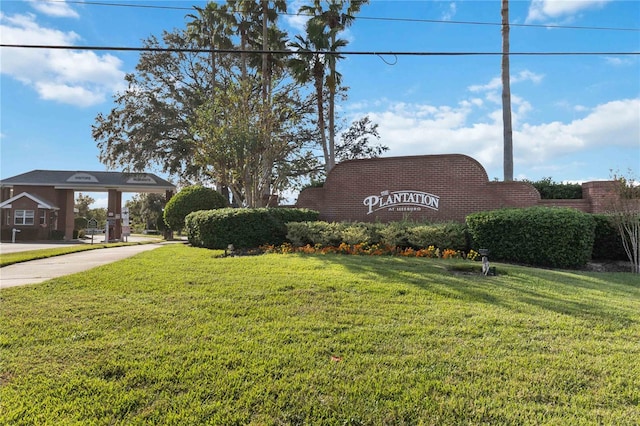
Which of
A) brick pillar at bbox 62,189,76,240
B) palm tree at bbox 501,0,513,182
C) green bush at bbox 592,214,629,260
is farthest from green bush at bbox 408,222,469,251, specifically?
brick pillar at bbox 62,189,76,240

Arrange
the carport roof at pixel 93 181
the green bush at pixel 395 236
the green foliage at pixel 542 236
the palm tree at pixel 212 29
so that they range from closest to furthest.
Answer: the green foliage at pixel 542 236 < the green bush at pixel 395 236 < the palm tree at pixel 212 29 < the carport roof at pixel 93 181

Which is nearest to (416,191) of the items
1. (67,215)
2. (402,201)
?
(402,201)

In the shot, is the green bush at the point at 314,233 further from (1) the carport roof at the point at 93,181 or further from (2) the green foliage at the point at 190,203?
(1) the carport roof at the point at 93,181

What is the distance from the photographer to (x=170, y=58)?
25.8 metres

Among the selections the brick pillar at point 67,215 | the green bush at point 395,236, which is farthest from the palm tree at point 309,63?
the brick pillar at point 67,215

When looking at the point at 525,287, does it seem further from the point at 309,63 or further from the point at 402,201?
the point at 309,63

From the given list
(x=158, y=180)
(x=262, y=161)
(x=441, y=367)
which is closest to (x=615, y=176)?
(x=441, y=367)

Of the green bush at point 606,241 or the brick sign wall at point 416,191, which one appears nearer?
the green bush at point 606,241

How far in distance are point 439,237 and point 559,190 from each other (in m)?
5.83

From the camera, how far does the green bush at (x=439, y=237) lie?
10094 millimetres

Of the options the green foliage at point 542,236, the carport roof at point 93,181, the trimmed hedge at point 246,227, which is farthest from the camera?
the carport roof at point 93,181

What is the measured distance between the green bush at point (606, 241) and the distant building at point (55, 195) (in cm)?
2514

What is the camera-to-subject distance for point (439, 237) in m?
10.1

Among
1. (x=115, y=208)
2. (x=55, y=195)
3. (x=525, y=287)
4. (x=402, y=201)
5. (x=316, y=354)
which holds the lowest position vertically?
(x=316, y=354)
